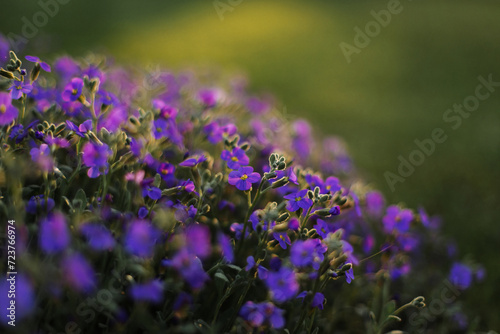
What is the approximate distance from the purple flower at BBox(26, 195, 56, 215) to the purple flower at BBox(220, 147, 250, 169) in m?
0.55

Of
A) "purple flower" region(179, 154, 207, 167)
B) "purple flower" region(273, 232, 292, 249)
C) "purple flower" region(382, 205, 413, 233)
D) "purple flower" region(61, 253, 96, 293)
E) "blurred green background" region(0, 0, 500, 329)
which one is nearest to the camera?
"purple flower" region(61, 253, 96, 293)

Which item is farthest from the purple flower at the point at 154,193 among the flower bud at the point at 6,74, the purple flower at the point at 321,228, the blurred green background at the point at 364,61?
the blurred green background at the point at 364,61

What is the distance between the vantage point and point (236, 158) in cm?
158

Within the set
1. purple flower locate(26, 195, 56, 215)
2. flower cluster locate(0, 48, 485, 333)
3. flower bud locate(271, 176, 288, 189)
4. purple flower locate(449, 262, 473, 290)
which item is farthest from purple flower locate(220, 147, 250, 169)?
purple flower locate(449, 262, 473, 290)

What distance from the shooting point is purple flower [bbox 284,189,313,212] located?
1410 millimetres

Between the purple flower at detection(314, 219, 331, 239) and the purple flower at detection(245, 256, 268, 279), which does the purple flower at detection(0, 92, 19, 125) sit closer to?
the purple flower at detection(245, 256, 268, 279)

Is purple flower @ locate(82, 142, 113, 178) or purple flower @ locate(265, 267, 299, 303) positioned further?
purple flower @ locate(82, 142, 113, 178)

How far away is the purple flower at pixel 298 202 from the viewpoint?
4.63 feet

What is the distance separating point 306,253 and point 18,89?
3.40 feet

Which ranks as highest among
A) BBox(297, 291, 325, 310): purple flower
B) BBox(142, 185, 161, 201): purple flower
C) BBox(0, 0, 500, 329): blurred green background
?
BBox(142, 185, 161, 201): purple flower

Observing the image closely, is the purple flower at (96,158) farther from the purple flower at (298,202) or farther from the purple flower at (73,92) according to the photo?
the purple flower at (298,202)

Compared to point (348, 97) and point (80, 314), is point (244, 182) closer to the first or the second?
point (80, 314)

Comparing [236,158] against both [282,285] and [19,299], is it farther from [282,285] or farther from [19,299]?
[19,299]

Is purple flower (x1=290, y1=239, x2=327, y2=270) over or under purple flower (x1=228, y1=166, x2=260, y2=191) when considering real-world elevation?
under
